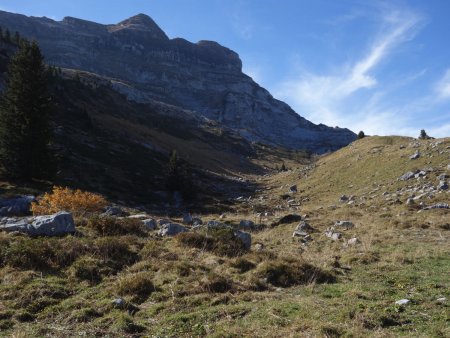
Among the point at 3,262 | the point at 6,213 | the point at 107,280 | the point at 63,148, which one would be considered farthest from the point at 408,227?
the point at 63,148

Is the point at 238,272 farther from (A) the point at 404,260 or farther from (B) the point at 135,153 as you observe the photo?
(B) the point at 135,153

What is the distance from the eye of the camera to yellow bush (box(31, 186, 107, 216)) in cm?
2050

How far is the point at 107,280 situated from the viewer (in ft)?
40.2

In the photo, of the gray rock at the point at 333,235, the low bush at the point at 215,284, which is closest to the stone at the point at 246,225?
the gray rock at the point at 333,235

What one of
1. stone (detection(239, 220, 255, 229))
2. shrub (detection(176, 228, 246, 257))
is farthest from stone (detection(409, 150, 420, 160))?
shrub (detection(176, 228, 246, 257))

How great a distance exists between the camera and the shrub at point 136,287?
1112 centimetres

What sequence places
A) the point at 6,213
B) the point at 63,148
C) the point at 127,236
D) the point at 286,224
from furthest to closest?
1. the point at 63,148
2. the point at 286,224
3. the point at 6,213
4. the point at 127,236

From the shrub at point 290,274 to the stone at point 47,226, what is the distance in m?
8.27

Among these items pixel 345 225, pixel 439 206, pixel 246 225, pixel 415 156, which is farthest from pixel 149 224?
pixel 415 156

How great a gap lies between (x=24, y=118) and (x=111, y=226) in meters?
21.2

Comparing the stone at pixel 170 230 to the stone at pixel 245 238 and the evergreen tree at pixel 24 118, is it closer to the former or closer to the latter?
the stone at pixel 245 238

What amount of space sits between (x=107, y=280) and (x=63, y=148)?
4282 centimetres

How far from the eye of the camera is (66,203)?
73.9ft

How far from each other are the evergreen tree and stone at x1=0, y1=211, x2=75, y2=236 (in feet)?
63.4
